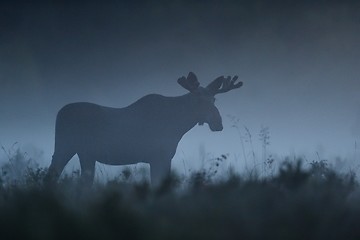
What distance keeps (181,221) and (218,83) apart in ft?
28.7

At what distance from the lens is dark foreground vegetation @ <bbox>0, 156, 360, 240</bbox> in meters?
3.00

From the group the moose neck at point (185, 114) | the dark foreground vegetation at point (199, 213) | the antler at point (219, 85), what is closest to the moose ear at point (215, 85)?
the antler at point (219, 85)

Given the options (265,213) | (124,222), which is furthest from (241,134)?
(124,222)

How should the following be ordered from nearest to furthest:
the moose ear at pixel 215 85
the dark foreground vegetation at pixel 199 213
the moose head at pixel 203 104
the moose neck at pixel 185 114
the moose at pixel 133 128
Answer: the dark foreground vegetation at pixel 199 213 < the moose at pixel 133 128 < the moose neck at pixel 185 114 < the moose head at pixel 203 104 < the moose ear at pixel 215 85

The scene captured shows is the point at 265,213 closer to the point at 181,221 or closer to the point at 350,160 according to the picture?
the point at 181,221

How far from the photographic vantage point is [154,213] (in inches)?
148

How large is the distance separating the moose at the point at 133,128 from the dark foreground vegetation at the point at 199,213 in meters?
5.77

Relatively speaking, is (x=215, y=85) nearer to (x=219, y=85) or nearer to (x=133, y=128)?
(x=219, y=85)

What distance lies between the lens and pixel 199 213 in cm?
362

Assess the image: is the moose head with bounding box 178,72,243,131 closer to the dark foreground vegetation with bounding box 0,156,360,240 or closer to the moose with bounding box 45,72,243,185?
the moose with bounding box 45,72,243,185

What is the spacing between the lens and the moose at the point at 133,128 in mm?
11008

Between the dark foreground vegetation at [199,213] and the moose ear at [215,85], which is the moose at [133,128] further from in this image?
the dark foreground vegetation at [199,213]

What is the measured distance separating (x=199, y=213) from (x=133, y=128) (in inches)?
303

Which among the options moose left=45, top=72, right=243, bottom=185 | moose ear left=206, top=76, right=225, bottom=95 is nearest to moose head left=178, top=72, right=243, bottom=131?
moose left=45, top=72, right=243, bottom=185
